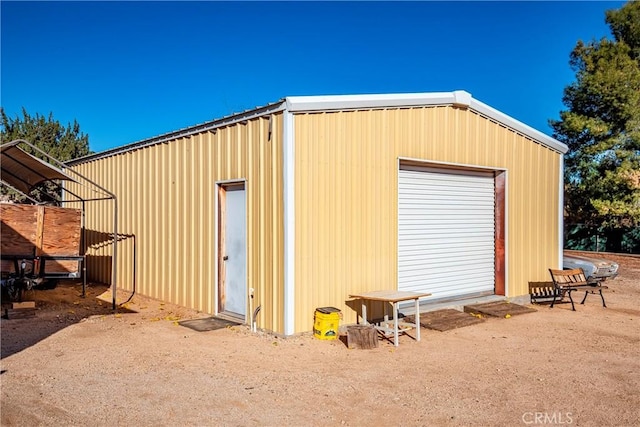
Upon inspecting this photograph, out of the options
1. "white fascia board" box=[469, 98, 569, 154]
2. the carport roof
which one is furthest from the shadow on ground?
"white fascia board" box=[469, 98, 569, 154]

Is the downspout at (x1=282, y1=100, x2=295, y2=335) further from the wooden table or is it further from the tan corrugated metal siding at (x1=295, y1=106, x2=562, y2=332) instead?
the wooden table

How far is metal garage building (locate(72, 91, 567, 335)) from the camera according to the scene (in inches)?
264

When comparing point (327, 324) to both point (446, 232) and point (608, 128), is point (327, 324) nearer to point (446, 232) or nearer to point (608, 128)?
point (446, 232)

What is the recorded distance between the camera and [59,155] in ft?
73.5

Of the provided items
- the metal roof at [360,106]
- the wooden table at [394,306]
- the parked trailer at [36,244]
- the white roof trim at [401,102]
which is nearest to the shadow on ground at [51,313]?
the parked trailer at [36,244]

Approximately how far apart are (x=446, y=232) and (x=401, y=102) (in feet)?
9.32

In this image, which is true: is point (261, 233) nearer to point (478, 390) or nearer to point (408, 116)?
point (408, 116)

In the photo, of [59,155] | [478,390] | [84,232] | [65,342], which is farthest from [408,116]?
[59,155]

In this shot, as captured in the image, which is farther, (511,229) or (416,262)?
(511,229)

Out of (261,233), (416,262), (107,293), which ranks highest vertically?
(261,233)

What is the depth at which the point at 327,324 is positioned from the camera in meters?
6.42

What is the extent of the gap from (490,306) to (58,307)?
26.6 feet

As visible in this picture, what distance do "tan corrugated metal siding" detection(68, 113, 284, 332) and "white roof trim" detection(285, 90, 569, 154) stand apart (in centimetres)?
44

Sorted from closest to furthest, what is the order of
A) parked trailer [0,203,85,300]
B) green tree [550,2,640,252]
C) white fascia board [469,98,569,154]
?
parked trailer [0,203,85,300] → white fascia board [469,98,569,154] → green tree [550,2,640,252]
